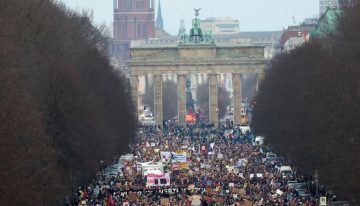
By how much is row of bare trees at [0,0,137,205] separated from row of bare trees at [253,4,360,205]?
9.73m

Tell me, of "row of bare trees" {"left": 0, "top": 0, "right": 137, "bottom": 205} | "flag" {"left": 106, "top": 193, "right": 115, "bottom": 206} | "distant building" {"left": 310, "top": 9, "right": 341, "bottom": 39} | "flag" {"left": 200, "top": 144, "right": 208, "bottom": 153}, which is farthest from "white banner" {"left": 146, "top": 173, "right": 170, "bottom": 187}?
"distant building" {"left": 310, "top": 9, "right": 341, "bottom": 39}

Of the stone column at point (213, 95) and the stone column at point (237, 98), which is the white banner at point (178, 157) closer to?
the stone column at point (237, 98)

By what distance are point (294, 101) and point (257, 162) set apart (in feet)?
13.4

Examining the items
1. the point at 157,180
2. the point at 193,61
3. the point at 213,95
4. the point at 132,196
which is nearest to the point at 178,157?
the point at 157,180

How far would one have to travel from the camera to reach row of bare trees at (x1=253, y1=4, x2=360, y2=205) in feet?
211

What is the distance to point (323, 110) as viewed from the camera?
7688 cm

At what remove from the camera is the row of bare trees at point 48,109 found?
5619 cm

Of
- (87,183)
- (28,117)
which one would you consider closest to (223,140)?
(87,183)

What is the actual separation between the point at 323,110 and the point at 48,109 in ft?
39.0

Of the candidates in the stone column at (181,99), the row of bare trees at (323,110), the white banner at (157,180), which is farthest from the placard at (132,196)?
the stone column at (181,99)

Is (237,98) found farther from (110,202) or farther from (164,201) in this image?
(110,202)

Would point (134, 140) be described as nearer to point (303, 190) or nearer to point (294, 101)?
point (294, 101)

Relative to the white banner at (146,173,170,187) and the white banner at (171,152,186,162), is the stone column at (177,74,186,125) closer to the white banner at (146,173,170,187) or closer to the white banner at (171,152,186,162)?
the white banner at (171,152,186,162)

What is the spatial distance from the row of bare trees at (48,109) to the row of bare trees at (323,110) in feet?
31.9
